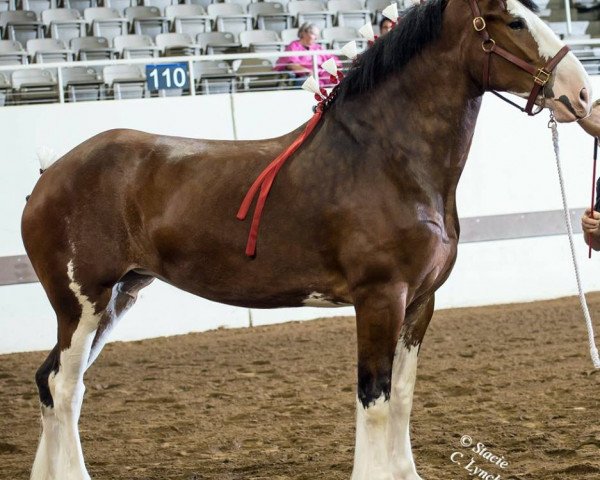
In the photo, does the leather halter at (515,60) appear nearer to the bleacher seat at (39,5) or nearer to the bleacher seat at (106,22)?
the bleacher seat at (106,22)

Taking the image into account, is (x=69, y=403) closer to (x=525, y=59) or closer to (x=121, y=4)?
(x=525, y=59)

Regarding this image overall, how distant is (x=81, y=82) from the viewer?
10.0m

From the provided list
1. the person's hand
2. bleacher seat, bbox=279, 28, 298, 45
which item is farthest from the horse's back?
bleacher seat, bbox=279, 28, 298, 45

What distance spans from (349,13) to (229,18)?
1.81m

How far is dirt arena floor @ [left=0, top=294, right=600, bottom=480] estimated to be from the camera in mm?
4293

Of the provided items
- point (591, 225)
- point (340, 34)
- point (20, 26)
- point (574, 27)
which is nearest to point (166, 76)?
point (20, 26)

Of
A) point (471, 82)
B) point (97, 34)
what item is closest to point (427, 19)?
point (471, 82)

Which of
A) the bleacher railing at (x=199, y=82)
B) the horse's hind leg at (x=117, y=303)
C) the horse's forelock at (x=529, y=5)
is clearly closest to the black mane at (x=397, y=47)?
the horse's forelock at (x=529, y=5)

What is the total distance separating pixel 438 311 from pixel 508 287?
0.94 metres

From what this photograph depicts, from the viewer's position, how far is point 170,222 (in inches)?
153

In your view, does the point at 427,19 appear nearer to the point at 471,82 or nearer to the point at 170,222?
the point at 471,82

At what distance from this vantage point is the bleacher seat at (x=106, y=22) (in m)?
11.5

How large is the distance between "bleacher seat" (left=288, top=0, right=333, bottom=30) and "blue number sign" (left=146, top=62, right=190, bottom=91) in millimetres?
3708

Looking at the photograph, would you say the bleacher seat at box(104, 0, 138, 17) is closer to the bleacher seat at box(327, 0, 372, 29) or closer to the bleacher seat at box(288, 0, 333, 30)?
the bleacher seat at box(288, 0, 333, 30)
